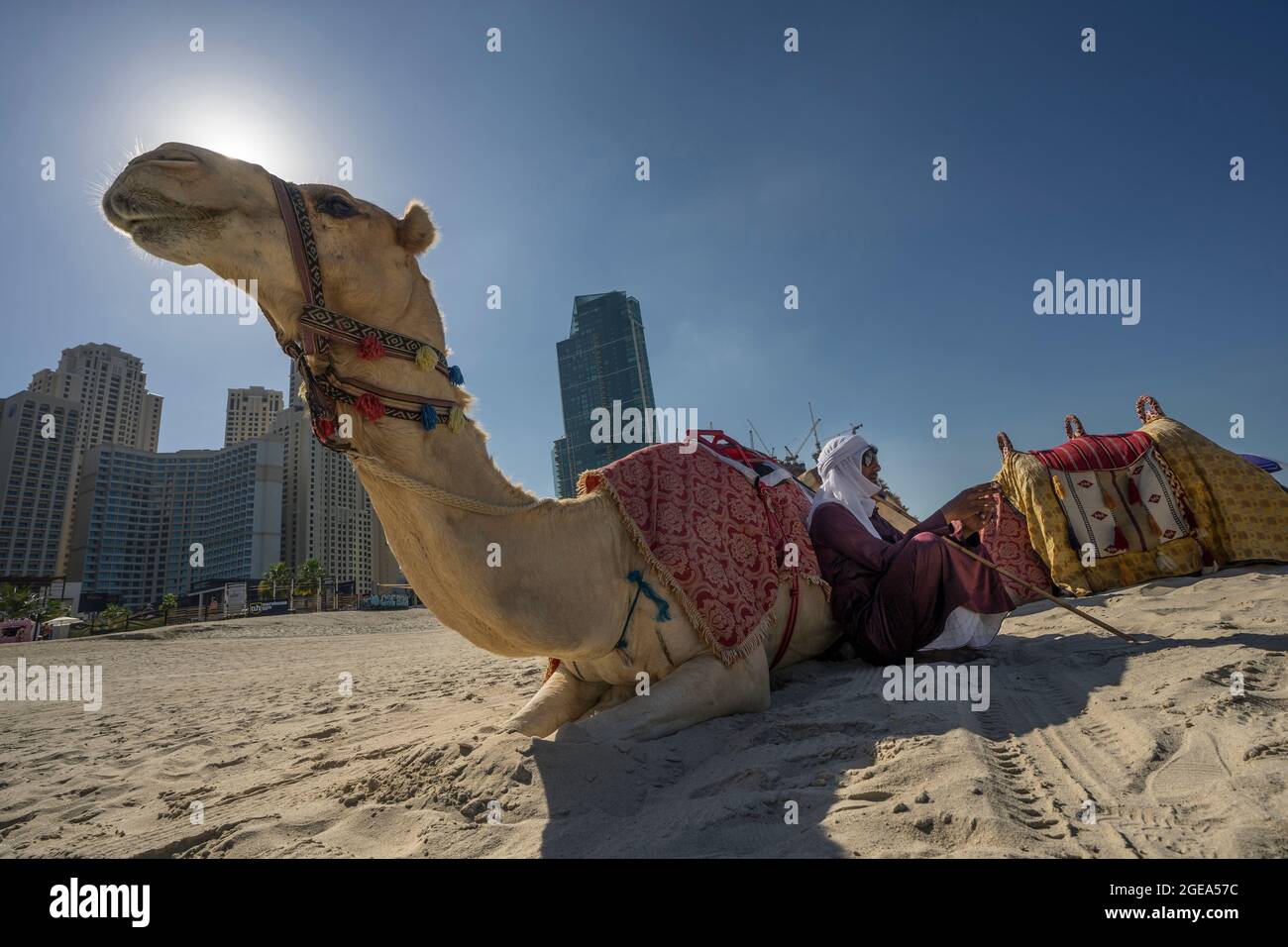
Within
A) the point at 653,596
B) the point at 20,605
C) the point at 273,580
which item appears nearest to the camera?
the point at 653,596

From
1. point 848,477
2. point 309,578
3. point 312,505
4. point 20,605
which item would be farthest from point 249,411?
point 848,477

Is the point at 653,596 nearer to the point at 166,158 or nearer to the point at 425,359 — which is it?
the point at 425,359

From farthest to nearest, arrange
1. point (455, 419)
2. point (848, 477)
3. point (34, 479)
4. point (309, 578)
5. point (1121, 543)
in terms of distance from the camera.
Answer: point (34, 479) → point (309, 578) → point (1121, 543) → point (848, 477) → point (455, 419)

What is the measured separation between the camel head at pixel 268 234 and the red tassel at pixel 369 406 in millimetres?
337

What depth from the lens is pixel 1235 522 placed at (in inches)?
239

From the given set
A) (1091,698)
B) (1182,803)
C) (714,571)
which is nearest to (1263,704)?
(1091,698)

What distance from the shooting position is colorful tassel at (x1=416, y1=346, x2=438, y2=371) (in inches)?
101

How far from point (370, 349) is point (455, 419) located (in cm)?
42

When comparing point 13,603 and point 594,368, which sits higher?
point 594,368

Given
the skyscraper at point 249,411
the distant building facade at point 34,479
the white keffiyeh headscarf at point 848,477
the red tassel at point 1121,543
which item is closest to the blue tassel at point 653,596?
the white keffiyeh headscarf at point 848,477

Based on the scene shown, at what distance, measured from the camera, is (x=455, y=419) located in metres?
2.64
